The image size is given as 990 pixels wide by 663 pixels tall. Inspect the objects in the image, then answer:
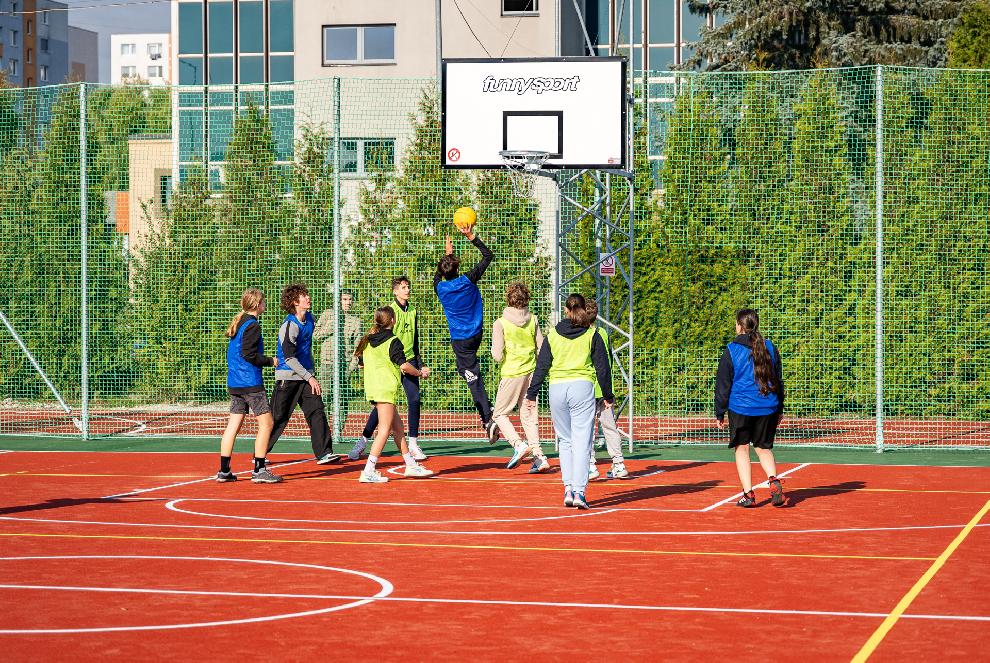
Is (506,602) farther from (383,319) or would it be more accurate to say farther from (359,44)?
(359,44)

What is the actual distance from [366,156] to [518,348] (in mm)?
7070

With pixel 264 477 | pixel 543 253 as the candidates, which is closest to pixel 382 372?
pixel 264 477

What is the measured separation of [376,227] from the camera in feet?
67.5

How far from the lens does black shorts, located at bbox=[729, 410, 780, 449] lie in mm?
12688

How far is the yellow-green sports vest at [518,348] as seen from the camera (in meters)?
15.1

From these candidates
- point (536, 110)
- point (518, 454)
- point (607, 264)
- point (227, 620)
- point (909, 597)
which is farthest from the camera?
point (536, 110)

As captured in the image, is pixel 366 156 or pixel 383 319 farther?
pixel 366 156

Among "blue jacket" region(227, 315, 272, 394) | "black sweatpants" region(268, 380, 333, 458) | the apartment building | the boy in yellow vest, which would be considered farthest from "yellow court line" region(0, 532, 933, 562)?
the apartment building

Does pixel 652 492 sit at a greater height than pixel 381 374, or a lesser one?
lesser

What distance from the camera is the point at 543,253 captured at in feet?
65.5

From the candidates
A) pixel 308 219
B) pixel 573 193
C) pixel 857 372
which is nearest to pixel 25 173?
pixel 308 219

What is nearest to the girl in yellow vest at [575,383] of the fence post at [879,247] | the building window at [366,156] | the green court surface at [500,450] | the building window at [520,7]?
the green court surface at [500,450]

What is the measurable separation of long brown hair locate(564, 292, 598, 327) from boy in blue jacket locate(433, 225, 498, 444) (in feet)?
10.9

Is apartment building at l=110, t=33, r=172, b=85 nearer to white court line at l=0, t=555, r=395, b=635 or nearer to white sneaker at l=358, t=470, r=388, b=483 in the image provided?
white sneaker at l=358, t=470, r=388, b=483
